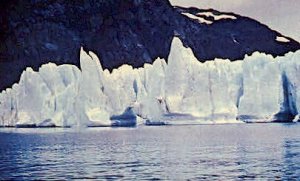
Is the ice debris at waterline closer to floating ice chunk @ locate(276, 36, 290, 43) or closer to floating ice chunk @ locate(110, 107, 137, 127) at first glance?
floating ice chunk @ locate(110, 107, 137, 127)

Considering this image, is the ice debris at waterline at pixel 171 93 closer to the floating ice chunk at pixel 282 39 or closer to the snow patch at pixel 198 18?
the floating ice chunk at pixel 282 39

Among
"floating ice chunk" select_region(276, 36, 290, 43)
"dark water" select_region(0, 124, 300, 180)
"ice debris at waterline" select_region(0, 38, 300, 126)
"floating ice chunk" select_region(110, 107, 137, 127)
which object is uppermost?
"floating ice chunk" select_region(276, 36, 290, 43)

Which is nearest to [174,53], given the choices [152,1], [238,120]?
[238,120]

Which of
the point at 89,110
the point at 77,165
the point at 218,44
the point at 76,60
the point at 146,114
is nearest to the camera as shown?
the point at 77,165

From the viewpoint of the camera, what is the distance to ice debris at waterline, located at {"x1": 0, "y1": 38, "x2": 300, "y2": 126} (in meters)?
52.6

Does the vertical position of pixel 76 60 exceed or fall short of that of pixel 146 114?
it exceeds it

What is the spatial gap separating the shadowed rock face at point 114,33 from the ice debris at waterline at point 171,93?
3463 centimetres

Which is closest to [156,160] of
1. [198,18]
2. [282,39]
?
[282,39]

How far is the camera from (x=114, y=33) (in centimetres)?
10275

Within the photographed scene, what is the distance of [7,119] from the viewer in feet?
207

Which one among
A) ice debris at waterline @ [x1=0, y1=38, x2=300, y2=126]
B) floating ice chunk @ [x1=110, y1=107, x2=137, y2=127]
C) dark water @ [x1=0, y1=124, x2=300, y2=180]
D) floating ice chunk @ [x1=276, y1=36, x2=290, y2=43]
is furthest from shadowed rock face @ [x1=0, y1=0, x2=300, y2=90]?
dark water @ [x1=0, y1=124, x2=300, y2=180]

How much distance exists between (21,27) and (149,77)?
46257 mm

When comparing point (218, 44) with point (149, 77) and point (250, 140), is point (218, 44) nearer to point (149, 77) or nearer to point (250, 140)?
point (149, 77)

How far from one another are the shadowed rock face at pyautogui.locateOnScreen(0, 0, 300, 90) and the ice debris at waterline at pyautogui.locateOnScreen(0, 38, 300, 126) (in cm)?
3463
